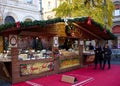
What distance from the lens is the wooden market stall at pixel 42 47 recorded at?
877 cm

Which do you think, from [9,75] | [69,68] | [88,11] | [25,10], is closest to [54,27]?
[69,68]

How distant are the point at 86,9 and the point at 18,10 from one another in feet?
23.0

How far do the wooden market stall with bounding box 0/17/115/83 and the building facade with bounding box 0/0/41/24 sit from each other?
23.8 ft

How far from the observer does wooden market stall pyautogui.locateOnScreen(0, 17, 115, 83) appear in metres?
8.77

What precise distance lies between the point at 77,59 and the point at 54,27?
3.18 metres

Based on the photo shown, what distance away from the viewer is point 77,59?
12852 mm

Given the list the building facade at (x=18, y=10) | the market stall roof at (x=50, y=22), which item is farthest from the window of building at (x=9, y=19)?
the market stall roof at (x=50, y=22)

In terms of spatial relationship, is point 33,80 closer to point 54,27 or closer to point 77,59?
point 54,27

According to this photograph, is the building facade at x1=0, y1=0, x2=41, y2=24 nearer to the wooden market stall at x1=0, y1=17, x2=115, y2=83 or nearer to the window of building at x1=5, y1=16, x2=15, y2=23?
the window of building at x1=5, y1=16, x2=15, y2=23

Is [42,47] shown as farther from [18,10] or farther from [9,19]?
[18,10]

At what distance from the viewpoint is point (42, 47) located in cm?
1221

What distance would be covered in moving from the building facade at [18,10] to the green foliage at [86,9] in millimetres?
4130

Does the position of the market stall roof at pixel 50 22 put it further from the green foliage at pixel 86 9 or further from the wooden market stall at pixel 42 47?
the green foliage at pixel 86 9

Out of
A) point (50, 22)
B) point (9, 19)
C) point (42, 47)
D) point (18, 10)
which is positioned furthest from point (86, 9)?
point (50, 22)
